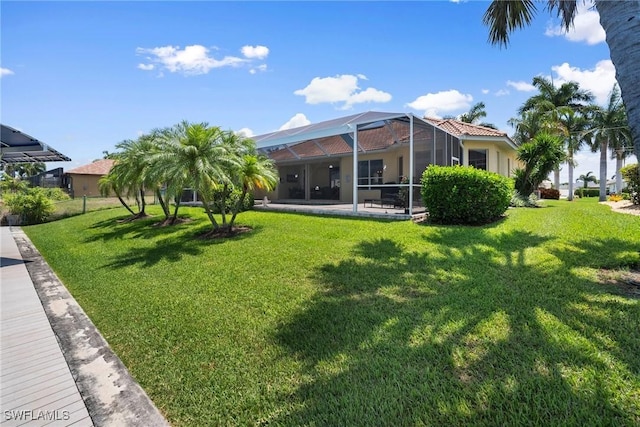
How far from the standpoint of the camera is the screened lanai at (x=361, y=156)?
12.5m

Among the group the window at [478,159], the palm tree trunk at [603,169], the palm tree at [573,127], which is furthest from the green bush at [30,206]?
the palm tree trunk at [603,169]

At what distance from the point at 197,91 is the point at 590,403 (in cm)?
→ 1525

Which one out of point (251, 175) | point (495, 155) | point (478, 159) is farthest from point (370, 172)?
point (251, 175)

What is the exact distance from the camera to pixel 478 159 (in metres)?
17.1

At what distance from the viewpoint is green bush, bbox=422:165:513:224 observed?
9.49 m

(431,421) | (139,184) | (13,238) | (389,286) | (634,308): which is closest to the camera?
(431,421)

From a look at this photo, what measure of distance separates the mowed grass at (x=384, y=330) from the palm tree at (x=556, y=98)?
27.2 meters

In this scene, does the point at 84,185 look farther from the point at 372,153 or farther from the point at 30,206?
the point at 372,153

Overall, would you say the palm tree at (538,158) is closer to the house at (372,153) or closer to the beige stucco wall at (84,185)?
the house at (372,153)

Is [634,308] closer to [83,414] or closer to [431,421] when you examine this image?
[431,421]

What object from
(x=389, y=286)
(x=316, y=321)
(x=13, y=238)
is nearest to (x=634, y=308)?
(x=389, y=286)

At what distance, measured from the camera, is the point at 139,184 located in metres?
15.0

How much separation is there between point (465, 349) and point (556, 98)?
38.4 m

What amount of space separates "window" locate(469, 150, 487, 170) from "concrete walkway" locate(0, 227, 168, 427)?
56.8ft
